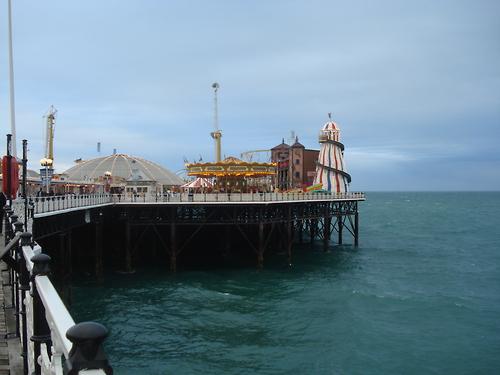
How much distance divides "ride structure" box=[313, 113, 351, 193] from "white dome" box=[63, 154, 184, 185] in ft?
84.5

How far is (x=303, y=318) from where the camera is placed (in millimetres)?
22469

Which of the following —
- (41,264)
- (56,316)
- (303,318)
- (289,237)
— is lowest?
(303,318)

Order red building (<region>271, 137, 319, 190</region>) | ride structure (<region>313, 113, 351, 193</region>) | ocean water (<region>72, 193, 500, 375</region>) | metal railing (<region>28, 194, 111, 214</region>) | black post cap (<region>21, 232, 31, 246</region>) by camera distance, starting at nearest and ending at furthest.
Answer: black post cap (<region>21, 232, 31, 246</region>)
ocean water (<region>72, 193, 500, 375</region>)
metal railing (<region>28, 194, 111, 214</region>)
ride structure (<region>313, 113, 351, 193</region>)
red building (<region>271, 137, 319, 190</region>)

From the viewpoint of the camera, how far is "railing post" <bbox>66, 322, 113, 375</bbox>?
2.25 metres

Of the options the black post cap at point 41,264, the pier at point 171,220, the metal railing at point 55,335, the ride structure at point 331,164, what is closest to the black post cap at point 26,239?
the metal railing at point 55,335

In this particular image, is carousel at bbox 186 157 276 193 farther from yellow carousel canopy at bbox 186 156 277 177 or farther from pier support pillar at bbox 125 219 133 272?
pier support pillar at bbox 125 219 133 272

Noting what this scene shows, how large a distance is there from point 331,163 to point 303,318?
108 feet

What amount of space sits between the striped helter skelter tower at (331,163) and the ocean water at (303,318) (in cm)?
1543

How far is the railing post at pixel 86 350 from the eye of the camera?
7.37 feet

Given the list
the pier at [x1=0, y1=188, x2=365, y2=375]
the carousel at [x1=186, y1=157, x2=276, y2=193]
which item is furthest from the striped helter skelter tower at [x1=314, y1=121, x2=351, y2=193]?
the carousel at [x1=186, y1=157, x2=276, y2=193]

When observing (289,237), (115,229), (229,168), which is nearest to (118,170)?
(115,229)

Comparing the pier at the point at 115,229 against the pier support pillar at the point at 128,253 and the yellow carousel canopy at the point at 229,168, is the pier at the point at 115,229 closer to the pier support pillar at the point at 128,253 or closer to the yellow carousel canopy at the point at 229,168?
the pier support pillar at the point at 128,253

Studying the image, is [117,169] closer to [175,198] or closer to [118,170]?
[118,170]

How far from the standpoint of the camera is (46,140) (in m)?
65.1
